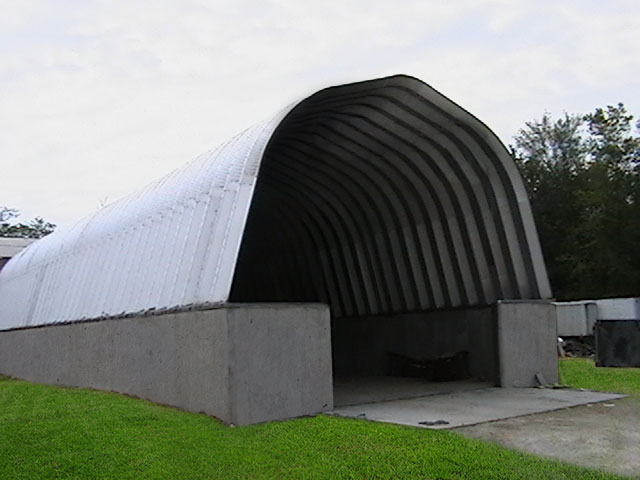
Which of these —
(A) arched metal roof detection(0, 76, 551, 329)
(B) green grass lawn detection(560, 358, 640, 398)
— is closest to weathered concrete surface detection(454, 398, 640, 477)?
(B) green grass lawn detection(560, 358, 640, 398)

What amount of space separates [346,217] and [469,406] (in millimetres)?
6572

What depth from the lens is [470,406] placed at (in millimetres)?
10109

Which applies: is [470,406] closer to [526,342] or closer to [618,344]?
[526,342]

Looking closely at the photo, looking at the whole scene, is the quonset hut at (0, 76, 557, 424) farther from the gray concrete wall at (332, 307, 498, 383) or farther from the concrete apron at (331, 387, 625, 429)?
the concrete apron at (331, 387, 625, 429)

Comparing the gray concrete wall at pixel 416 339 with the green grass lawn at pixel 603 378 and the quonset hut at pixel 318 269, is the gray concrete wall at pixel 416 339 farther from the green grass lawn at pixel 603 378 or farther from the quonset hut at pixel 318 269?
the green grass lawn at pixel 603 378

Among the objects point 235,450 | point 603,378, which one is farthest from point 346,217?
point 235,450

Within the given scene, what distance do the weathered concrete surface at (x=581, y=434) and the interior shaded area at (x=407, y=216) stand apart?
12.9 feet

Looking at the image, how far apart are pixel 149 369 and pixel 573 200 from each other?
112 ft

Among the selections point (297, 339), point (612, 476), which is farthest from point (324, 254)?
point (612, 476)

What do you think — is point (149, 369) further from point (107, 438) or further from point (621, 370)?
point (621, 370)

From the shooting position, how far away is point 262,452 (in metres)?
7.29

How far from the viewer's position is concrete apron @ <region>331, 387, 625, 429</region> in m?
8.91

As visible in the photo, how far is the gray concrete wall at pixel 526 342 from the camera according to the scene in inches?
492

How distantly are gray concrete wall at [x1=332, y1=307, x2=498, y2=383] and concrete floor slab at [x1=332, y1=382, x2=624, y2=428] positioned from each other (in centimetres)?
132
